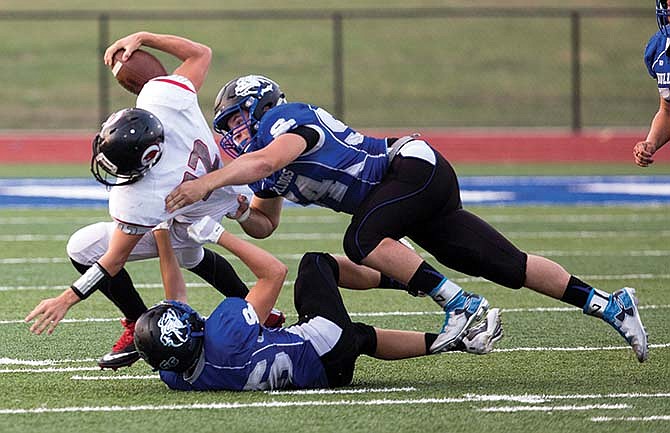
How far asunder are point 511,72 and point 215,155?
62.3 feet

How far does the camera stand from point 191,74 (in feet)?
18.3

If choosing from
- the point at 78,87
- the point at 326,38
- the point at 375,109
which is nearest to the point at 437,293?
the point at 375,109

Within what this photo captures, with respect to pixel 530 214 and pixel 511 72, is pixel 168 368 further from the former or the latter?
pixel 511 72

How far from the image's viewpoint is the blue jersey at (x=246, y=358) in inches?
188

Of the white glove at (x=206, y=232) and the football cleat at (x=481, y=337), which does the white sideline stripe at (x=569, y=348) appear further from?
the white glove at (x=206, y=232)

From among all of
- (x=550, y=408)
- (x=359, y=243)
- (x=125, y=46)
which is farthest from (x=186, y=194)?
(x=550, y=408)

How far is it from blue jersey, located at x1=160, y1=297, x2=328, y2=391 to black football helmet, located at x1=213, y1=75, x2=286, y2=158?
775mm

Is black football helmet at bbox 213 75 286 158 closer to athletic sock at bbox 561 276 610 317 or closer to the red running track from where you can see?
athletic sock at bbox 561 276 610 317

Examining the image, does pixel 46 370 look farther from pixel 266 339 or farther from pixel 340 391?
pixel 340 391

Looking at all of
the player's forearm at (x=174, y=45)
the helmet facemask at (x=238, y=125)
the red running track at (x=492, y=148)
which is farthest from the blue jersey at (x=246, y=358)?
the red running track at (x=492, y=148)

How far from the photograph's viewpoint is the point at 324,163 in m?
5.17

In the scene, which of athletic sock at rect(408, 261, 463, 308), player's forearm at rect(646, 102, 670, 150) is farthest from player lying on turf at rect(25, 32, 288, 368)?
player's forearm at rect(646, 102, 670, 150)

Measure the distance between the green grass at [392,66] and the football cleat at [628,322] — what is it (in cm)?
1554

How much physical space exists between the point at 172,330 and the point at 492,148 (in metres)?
12.1
